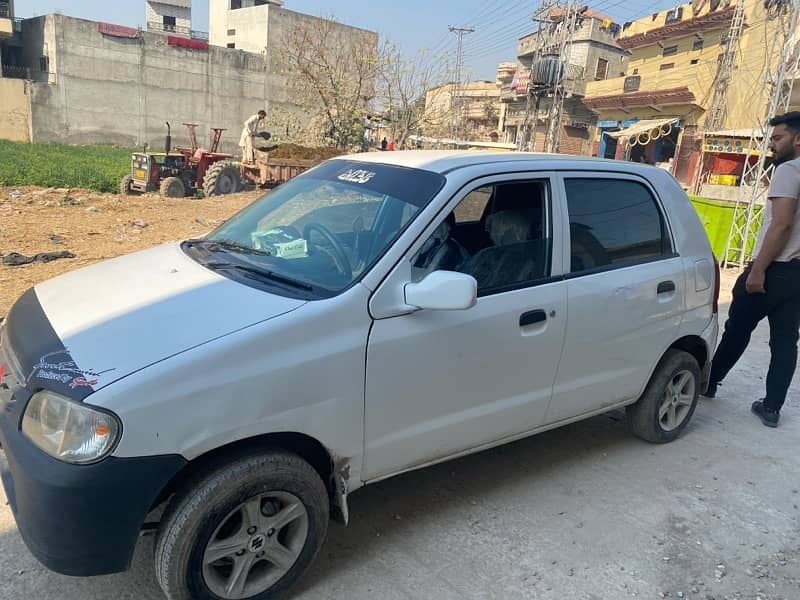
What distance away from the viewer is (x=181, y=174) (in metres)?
15.7

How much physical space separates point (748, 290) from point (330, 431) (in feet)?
11.6

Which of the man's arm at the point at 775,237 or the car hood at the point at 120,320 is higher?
the man's arm at the point at 775,237

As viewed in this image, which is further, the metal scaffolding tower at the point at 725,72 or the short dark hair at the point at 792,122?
the metal scaffolding tower at the point at 725,72

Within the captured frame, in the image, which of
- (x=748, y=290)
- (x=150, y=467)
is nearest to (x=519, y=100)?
(x=748, y=290)

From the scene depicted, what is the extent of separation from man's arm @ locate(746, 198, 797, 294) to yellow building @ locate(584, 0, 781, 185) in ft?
72.3

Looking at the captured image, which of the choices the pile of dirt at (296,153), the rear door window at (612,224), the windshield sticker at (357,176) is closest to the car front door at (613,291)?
the rear door window at (612,224)

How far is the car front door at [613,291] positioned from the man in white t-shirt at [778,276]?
0.94 metres

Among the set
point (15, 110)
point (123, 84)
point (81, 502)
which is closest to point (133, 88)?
point (123, 84)

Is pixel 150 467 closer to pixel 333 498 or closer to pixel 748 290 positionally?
pixel 333 498

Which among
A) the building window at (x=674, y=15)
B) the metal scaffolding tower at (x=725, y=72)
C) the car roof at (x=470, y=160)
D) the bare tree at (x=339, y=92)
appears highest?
the building window at (x=674, y=15)

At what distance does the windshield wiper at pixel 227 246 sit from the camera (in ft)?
9.74

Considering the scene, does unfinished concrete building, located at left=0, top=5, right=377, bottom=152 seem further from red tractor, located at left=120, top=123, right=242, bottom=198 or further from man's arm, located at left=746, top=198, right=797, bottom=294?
man's arm, located at left=746, top=198, right=797, bottom=294

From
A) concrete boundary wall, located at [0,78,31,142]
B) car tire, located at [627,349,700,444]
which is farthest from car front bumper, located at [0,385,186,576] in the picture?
concrete boundary wall, located at [0,78,31,142]

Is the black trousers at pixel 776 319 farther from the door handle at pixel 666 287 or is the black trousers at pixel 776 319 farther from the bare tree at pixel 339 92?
the bare tree at pixel 339 92
